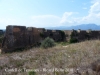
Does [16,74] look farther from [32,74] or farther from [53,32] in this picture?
[53,32]

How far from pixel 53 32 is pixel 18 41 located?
7.10 meters

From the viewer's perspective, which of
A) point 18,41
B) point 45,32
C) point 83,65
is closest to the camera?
point 83,65

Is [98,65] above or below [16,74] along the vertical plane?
above

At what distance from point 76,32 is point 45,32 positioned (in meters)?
4.90

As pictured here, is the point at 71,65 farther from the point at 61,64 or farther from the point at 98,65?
the point at 98,65

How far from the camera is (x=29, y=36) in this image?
1806cm

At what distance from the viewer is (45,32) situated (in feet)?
69.2

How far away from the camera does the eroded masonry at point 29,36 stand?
15461mm

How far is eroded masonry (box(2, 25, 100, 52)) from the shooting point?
50.7 feet

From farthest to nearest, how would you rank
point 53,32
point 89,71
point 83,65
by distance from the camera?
point 53,32 → point 83,65 → point 89,71

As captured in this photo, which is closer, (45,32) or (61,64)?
(61,64)

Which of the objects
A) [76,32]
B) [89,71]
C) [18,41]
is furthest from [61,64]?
[76,32]

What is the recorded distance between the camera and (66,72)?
5.08 meters

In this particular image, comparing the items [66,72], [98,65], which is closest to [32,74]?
[66,72]
